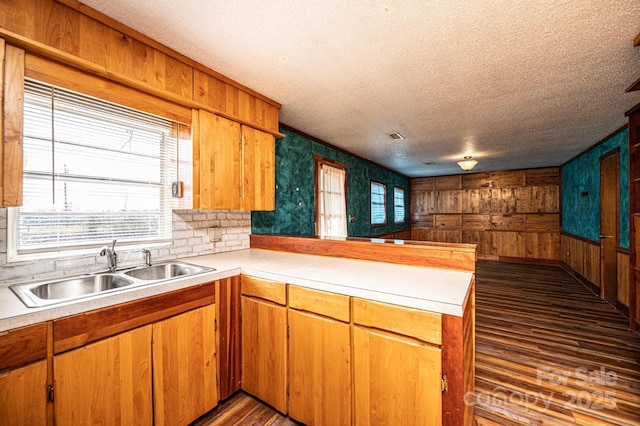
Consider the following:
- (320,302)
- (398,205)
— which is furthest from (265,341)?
(398,205)

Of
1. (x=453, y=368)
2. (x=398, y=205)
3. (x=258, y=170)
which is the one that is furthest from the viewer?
(x=398, y=205)

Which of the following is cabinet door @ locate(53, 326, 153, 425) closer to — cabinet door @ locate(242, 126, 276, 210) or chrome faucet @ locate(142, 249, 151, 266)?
chrome faucet @ locate(142, 249, 151, 266)

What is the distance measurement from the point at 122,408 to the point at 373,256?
1.74 meters

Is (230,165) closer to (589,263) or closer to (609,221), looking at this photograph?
(609,221)

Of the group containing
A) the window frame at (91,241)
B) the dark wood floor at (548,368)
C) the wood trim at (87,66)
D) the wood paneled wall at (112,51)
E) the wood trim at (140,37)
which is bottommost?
the dark wood floor at (548,368)

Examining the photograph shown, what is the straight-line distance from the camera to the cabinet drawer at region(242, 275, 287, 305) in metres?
1.77

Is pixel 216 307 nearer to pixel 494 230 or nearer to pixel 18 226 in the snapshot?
pixel 18 226

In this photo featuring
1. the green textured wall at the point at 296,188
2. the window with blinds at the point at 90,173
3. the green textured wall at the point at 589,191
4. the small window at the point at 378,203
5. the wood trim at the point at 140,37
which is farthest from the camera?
the small window at the point at 378,203

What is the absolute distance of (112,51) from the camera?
1622 millimetres

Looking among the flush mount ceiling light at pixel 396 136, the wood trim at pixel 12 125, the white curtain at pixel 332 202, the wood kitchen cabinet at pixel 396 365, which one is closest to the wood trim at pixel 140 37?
the wood trim at pixel 12 125

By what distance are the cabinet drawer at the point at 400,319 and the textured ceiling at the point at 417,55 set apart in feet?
5.24

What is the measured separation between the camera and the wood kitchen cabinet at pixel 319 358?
59.7 inches

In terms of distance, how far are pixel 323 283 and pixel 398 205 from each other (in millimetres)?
6685

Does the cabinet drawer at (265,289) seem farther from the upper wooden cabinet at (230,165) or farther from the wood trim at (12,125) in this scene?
the wood trim at (12,125)
